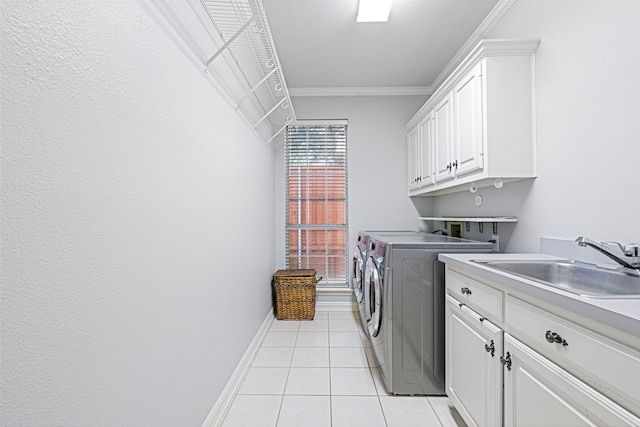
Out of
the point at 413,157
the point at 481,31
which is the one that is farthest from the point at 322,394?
the point at 481,31

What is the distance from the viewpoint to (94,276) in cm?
77

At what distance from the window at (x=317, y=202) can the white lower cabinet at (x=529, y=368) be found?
2.12 meters

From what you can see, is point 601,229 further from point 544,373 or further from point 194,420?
point 194,420

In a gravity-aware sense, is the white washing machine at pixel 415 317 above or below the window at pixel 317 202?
below

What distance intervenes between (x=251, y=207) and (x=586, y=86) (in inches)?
86.2

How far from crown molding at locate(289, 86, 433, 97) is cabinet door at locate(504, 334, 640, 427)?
3059 millimetres

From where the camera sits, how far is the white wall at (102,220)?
1.94 ft

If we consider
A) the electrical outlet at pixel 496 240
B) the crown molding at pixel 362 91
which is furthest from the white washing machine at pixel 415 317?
the crown molding at pixel 362 91

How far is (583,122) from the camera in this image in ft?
4.91

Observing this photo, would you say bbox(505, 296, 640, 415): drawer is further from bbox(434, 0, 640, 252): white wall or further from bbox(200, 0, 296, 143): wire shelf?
bbox(200, 0, 296, 143): wire shelf

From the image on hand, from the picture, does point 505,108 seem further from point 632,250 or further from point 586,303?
point 586,303

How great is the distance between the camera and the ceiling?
221 cm

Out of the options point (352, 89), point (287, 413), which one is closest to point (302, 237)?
point (352, 89)

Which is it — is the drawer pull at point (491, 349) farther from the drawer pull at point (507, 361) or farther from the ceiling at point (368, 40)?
the ceiling at point (368, 40)
